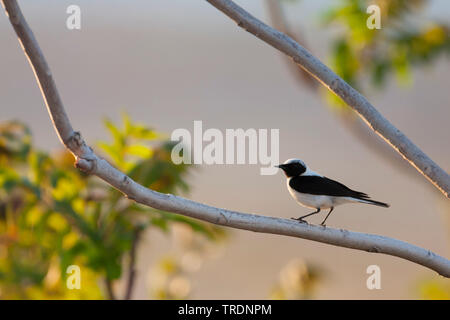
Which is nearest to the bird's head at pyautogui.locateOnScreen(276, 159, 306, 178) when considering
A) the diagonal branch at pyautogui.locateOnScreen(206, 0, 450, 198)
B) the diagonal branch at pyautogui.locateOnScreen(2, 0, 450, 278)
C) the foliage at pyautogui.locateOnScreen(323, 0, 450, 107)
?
the diagonal branch at pyautogui.locateOnScreen(206, 0, 450, 198)

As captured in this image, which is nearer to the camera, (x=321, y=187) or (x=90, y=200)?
(x=321, y=187)

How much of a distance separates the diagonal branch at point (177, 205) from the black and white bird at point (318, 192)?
57 cm

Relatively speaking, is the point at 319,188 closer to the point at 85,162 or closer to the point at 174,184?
the point at 85,162

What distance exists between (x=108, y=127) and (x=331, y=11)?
7.44 m

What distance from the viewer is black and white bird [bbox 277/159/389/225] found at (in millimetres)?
4203

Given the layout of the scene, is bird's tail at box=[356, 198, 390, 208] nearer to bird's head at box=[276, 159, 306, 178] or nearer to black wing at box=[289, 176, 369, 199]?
black wing at box=[289, 176, 369, 199]

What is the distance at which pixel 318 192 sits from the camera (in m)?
4.39

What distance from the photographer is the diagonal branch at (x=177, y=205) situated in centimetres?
282

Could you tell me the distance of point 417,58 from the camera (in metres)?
13.2

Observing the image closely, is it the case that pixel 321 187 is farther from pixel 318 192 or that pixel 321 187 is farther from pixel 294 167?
pixel 294 167

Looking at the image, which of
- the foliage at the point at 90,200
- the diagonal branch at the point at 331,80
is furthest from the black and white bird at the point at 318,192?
the foliage at the point at 90,200

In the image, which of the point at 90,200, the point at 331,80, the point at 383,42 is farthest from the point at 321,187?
the point at 383,42

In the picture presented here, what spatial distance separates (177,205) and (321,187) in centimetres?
152
